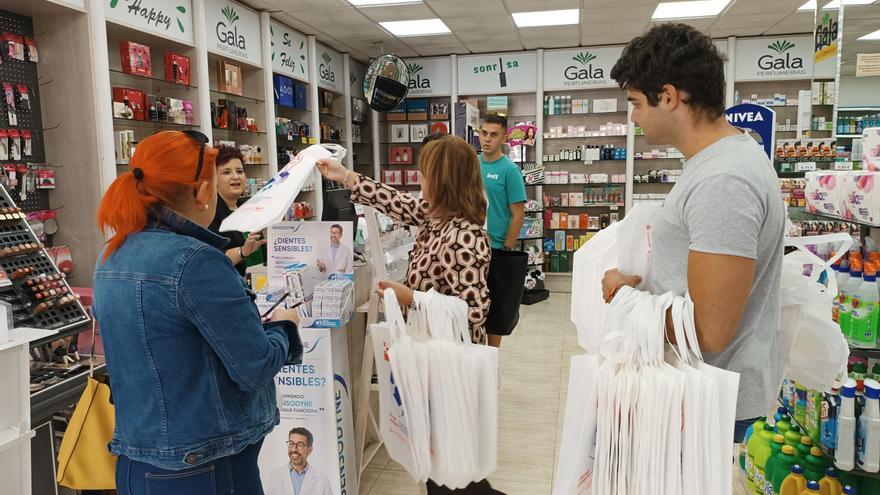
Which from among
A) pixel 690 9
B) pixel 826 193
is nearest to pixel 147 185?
pixel 826 193

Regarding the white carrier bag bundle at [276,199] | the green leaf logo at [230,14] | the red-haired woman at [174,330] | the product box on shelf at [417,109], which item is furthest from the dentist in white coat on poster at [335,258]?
the product box on shelf at [417,109]

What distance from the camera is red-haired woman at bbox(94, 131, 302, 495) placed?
→ 1400 millimetres

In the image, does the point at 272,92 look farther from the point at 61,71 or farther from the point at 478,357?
the point at 478,357

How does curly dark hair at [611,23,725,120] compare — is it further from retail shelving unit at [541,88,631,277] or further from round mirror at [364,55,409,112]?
retail shelving unit at [541,88,631,277]

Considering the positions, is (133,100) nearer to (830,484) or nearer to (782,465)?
(782,465)

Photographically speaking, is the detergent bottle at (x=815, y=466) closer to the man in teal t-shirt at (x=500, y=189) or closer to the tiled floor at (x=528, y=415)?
the tiled floor at (x=528, y=415)

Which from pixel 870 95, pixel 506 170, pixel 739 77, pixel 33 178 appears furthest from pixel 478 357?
pixel 739 77

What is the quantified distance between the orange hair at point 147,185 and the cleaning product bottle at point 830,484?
2.62 m

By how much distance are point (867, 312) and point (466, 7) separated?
5.12 metres

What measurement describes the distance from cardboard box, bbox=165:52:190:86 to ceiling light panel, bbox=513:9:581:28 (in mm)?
3560

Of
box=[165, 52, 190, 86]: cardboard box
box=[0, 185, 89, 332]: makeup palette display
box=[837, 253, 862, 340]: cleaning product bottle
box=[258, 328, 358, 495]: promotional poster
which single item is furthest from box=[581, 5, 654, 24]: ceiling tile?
box=[0, 185, 89, 332]: makeup palette display

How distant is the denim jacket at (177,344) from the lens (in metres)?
1.40

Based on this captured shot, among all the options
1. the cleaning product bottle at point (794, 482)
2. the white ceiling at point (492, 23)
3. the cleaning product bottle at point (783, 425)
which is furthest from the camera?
the white ceiling at point (492, 23)

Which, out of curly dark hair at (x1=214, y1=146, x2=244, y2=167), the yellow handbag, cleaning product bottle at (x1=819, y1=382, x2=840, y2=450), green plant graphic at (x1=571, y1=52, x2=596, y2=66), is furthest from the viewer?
green plant graphic at (x1=571, y1=52, x2=596, y2=66)
